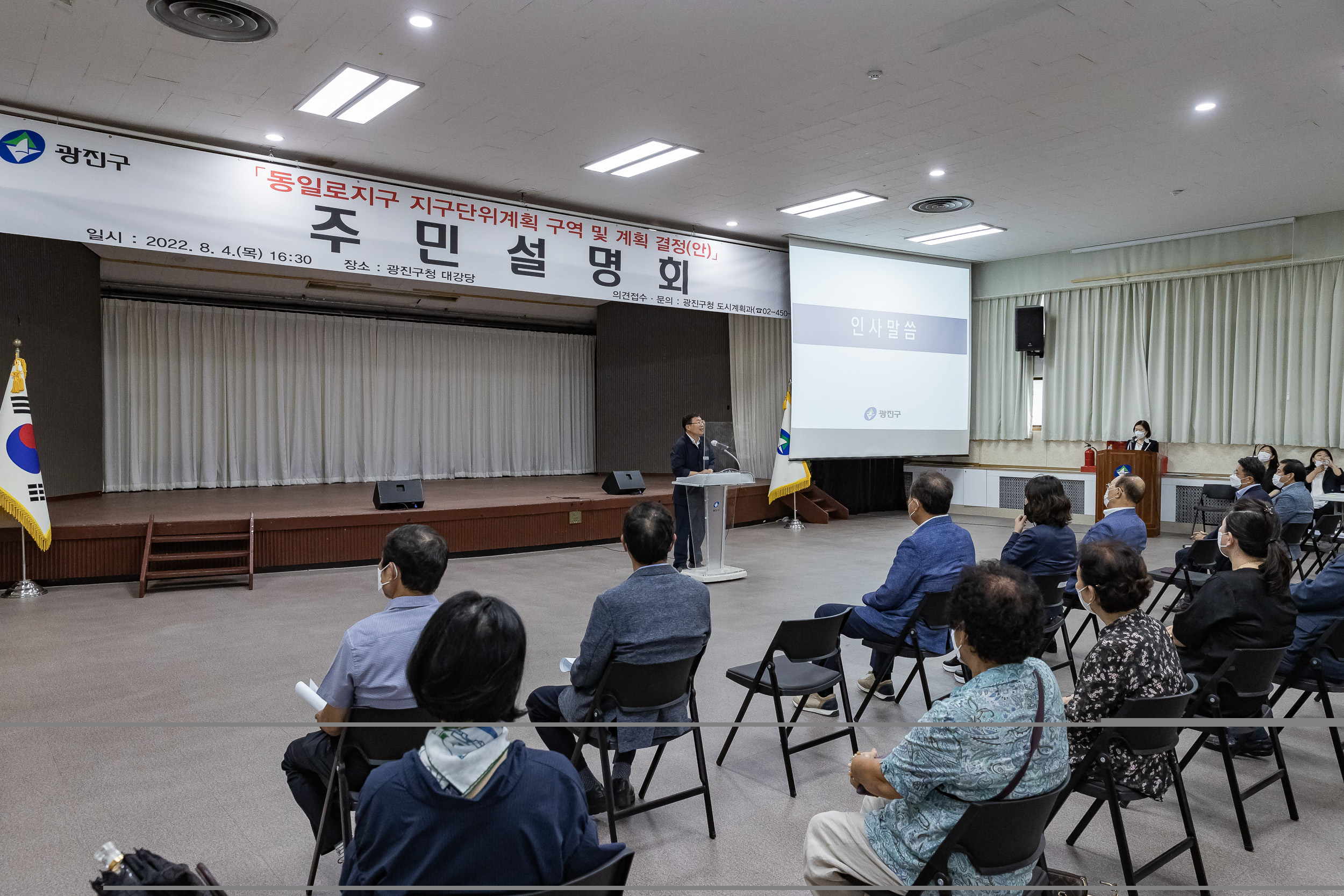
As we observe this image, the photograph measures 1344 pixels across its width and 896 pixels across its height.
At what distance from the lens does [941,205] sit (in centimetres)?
790

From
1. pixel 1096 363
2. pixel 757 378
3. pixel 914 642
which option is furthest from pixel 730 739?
pixel 1096 363

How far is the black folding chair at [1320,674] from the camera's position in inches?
114

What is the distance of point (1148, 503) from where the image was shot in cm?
931

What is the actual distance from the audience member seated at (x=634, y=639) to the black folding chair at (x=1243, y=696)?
5.39 ft

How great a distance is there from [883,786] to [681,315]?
36.3 feet

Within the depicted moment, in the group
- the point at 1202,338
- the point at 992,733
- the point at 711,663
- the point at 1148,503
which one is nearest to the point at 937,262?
the point at 1202,338

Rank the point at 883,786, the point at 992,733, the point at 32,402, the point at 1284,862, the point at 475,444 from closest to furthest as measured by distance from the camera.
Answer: the point at 992,733
the point at 883,786
the point at 1284,862
the point at 32,402
the point at 475,444

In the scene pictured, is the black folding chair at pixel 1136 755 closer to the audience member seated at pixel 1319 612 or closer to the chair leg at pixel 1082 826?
the chair leg at pixel 1082 826

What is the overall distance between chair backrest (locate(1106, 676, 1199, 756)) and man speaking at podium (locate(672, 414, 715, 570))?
186 inches

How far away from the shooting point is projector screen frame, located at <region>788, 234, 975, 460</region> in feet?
30.0

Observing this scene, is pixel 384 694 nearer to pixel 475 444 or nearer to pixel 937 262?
pixel 937 262

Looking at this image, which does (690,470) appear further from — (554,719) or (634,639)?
(634,639)

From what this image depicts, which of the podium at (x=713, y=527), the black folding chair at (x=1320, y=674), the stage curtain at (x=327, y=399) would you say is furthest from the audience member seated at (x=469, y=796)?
the stage curtain at (x=327, y=399)

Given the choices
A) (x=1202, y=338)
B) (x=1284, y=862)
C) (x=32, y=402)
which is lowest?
(x=1284, y=862)
